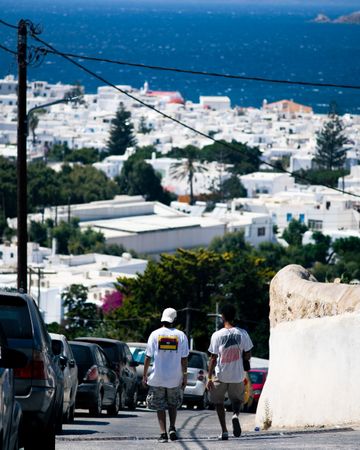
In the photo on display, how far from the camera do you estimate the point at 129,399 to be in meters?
24.5

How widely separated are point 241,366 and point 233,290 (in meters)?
46.7

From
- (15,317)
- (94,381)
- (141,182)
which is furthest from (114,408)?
(141,182)

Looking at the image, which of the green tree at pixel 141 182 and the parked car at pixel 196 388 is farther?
the green tree at pixel 141 182

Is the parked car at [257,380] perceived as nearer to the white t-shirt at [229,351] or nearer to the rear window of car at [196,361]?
the rear window of car at [196,361]

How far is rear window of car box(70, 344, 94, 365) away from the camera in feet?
67.9

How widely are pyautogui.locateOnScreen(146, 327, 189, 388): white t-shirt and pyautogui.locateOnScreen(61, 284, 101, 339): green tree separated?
4525 centimetres

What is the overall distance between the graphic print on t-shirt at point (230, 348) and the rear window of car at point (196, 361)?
41.7ft

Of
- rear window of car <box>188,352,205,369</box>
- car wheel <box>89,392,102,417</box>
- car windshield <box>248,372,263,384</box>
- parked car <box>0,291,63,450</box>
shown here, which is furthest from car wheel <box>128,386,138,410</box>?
parked car <box>0,291,63,450</box>

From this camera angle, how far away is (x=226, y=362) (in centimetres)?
1491

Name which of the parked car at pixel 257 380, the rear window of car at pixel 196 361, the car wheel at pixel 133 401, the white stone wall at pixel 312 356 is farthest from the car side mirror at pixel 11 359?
the parked car at pixel 257 380

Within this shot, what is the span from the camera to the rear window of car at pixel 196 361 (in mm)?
27758

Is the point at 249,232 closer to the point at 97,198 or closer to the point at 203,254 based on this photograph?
the point at 97,198

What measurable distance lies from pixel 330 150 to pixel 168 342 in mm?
164480

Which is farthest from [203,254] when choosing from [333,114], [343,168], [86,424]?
[333,114]
